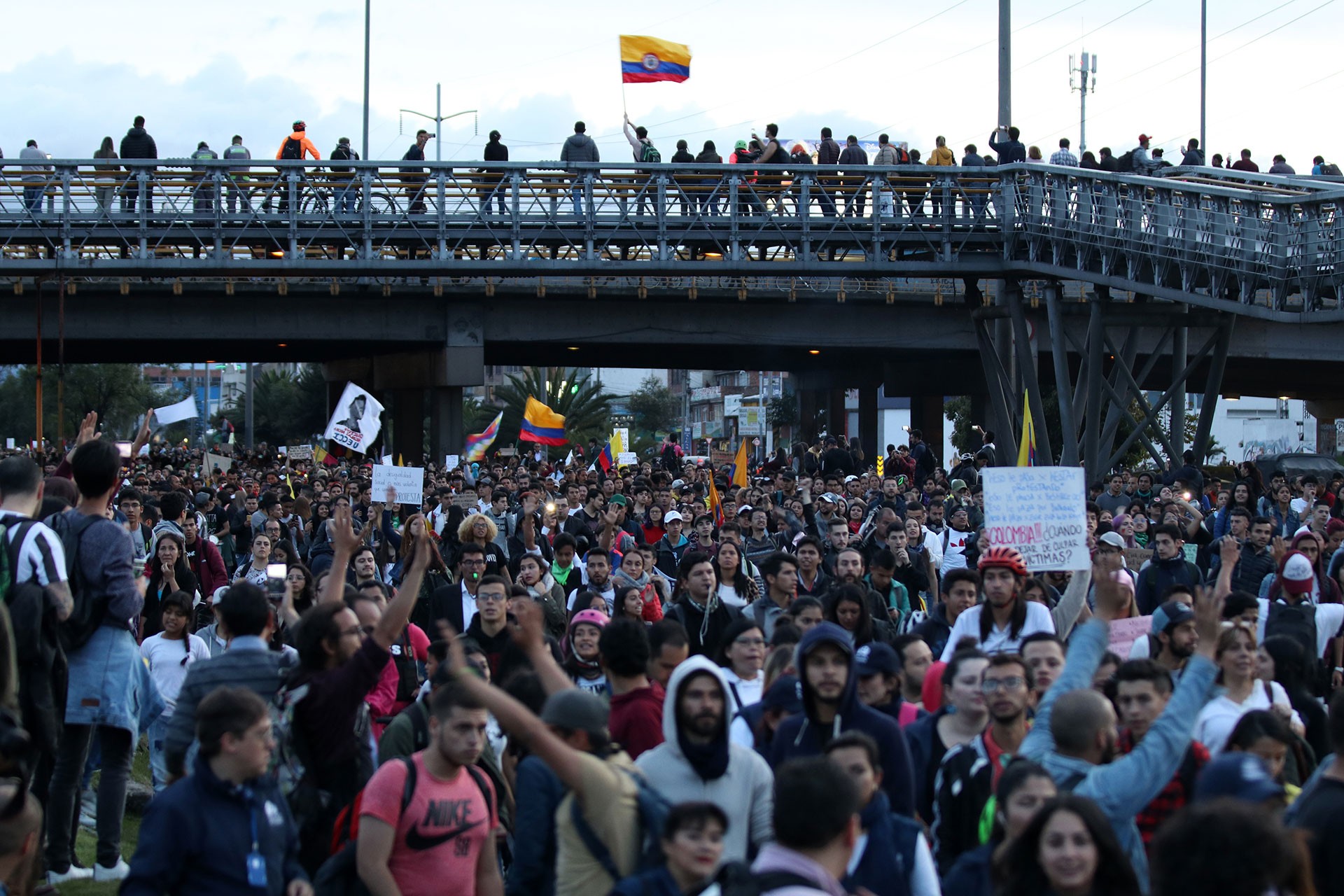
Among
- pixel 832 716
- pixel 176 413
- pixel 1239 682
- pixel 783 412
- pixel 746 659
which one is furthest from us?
pixel 783 412

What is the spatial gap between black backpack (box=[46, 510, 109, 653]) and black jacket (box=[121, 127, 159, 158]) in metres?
25.1

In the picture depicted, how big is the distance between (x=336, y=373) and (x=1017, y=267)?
21247 millimetres

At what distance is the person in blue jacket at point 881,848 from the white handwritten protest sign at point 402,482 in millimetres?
10340

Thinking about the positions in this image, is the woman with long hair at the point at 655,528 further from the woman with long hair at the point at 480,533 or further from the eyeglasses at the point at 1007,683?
the eyeglasses at the point at 1007,683

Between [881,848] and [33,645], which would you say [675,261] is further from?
[881,848]

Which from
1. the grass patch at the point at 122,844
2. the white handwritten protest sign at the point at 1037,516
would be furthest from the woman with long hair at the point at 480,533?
the white handwritten protest sign at the point at 1037,516

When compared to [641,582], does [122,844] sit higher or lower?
lower

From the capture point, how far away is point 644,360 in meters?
43.1

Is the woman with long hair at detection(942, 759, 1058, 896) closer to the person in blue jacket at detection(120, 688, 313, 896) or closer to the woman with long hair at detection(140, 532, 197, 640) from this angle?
the person in blue jacket at detection(120, 688, 313, 896)

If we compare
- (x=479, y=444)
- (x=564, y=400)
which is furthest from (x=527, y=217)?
(x=564, y=400)

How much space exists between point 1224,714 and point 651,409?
99090 millimetres

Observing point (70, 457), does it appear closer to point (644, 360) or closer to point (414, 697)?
point (414, 697)

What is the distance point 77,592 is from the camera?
6.93 m

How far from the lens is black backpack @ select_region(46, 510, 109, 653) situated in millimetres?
6879
